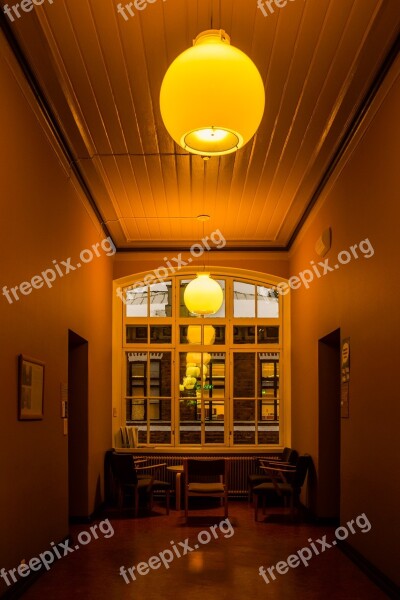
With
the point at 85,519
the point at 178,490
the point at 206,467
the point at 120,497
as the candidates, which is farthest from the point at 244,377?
the point at 85,519

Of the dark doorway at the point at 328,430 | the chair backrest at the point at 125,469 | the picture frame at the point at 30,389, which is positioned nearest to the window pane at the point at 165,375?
the chair backrest at the point at 125,469

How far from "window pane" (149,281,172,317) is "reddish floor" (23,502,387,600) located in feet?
13.2

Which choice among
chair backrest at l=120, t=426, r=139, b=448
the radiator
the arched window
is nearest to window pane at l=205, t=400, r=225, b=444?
the arched window

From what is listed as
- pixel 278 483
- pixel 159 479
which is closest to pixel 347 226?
pixel 278 483

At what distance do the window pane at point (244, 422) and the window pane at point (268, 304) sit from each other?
154 centimetres

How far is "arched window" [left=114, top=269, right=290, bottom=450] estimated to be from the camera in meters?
11.5

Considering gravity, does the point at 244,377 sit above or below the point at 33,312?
below

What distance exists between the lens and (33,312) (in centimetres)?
→ 594

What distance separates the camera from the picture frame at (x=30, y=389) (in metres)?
5.45

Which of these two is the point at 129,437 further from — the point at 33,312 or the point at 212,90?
the point at 212,90

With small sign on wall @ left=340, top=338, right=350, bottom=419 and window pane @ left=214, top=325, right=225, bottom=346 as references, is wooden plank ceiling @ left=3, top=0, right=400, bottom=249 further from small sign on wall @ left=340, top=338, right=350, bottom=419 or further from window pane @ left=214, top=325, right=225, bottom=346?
window pane @ left=214, top=325, right=225, bottom=346

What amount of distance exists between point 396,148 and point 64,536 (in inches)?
200

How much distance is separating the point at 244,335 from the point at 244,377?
2.45ft

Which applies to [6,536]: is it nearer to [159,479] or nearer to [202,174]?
[202,174]
